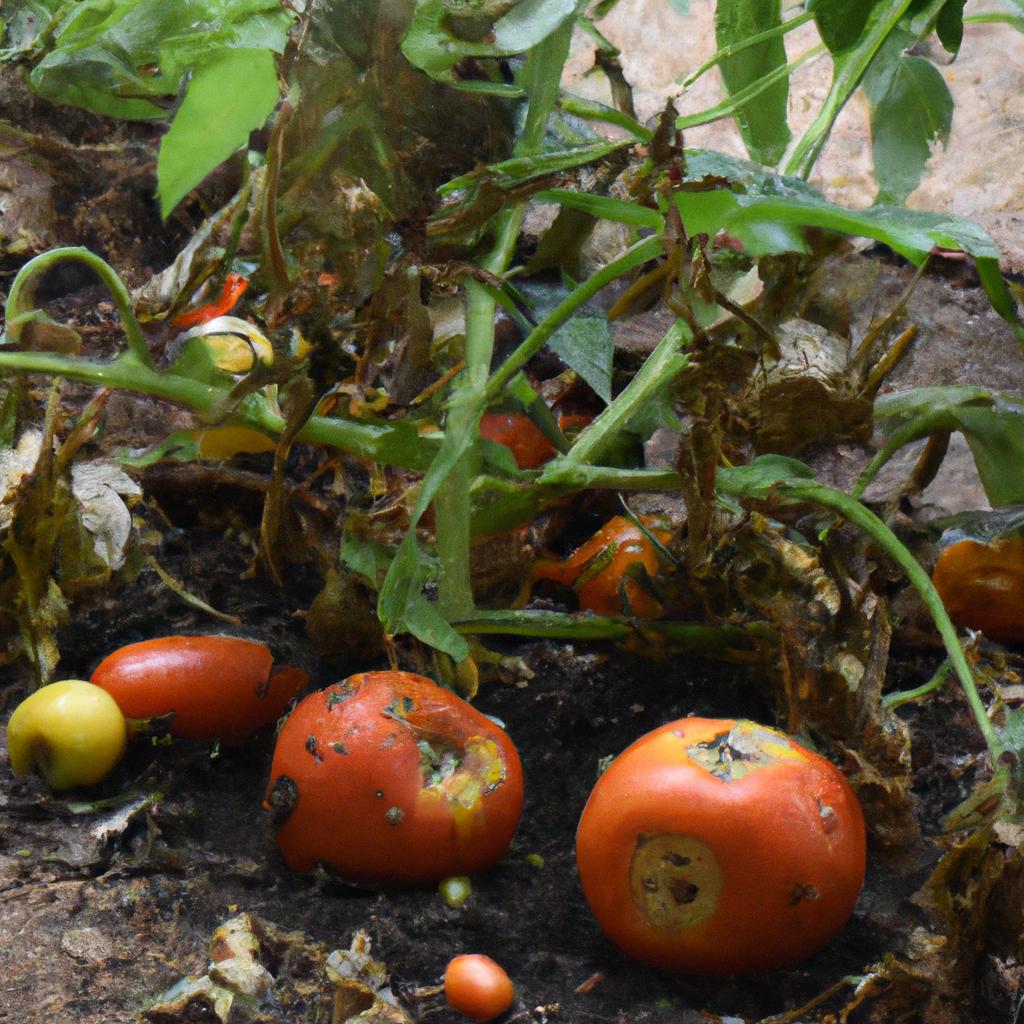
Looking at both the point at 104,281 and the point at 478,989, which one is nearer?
the point at 478,989

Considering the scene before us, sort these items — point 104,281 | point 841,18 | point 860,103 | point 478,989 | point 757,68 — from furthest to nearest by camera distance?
point 860,103
point 757,68
point 841,18
point 104,281
point 478,989

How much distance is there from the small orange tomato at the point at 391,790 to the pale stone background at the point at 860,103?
128cm

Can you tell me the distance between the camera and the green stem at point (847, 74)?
1207 mm

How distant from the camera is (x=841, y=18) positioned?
119 centimetres

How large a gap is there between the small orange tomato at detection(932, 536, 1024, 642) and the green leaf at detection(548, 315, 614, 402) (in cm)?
39

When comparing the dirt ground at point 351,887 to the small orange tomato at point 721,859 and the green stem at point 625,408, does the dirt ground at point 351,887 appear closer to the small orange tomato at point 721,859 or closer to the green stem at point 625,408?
the small orange tomato at point 721,859

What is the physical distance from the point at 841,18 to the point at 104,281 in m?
0.80

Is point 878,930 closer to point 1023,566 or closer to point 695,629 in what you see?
point 695,629


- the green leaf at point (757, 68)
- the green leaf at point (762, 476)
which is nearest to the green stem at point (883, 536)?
the green leaf at point (762, 476)

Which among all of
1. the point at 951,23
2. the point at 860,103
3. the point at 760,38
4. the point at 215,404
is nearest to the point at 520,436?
the point at 215,404

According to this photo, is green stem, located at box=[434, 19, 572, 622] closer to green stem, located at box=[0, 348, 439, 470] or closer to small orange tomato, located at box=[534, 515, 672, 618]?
green stem, located at box=[0, 348, 439, 470]

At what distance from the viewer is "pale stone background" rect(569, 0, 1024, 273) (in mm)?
1961

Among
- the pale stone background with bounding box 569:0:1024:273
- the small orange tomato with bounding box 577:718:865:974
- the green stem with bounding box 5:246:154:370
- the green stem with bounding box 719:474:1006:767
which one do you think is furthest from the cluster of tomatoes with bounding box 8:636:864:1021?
the pale stone background with bounding box 569:0:1024:273

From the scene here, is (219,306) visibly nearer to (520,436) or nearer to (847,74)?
(520,436)
